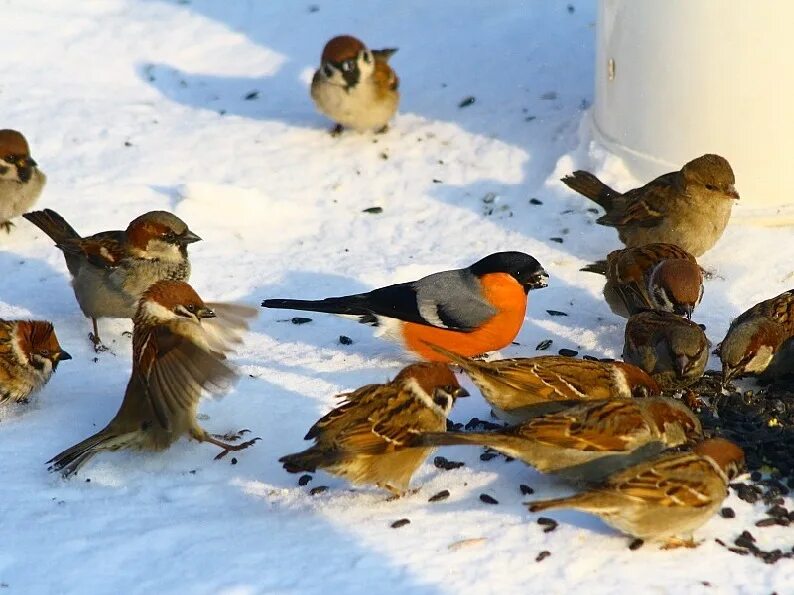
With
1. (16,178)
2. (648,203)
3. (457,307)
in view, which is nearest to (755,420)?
(457,307)

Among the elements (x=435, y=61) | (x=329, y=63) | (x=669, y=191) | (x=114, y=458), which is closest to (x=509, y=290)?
(x=669, y=191)

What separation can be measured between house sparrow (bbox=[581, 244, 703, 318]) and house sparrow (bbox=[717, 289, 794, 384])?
1.17 feet

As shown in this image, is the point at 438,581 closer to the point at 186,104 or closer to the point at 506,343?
the point at 506,343

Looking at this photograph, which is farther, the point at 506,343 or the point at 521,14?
the point at 521,14

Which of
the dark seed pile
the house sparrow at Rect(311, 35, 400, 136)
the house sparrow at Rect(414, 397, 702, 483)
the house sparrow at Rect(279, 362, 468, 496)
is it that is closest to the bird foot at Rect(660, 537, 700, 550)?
the house sparrow at Rect(414, 397, 702, 483)

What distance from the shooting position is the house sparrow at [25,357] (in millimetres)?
5984

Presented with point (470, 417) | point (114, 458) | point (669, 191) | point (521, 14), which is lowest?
point (114, 458)

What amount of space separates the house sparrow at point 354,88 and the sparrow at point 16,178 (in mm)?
2325

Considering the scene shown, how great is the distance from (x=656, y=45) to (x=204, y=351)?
12.6 feet

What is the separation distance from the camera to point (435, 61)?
10469 mm

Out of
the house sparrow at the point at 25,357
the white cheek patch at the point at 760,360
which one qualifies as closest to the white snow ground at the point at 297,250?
the house sparrow at the point at 25,357

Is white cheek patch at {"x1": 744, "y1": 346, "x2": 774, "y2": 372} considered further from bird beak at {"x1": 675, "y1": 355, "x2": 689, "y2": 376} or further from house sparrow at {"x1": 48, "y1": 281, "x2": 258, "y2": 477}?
house sparrow at {"x1": 48, "y1": 281, "x2": 258, "y2": 477}

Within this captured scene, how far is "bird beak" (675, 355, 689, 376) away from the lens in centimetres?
597

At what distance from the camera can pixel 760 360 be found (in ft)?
19.9
